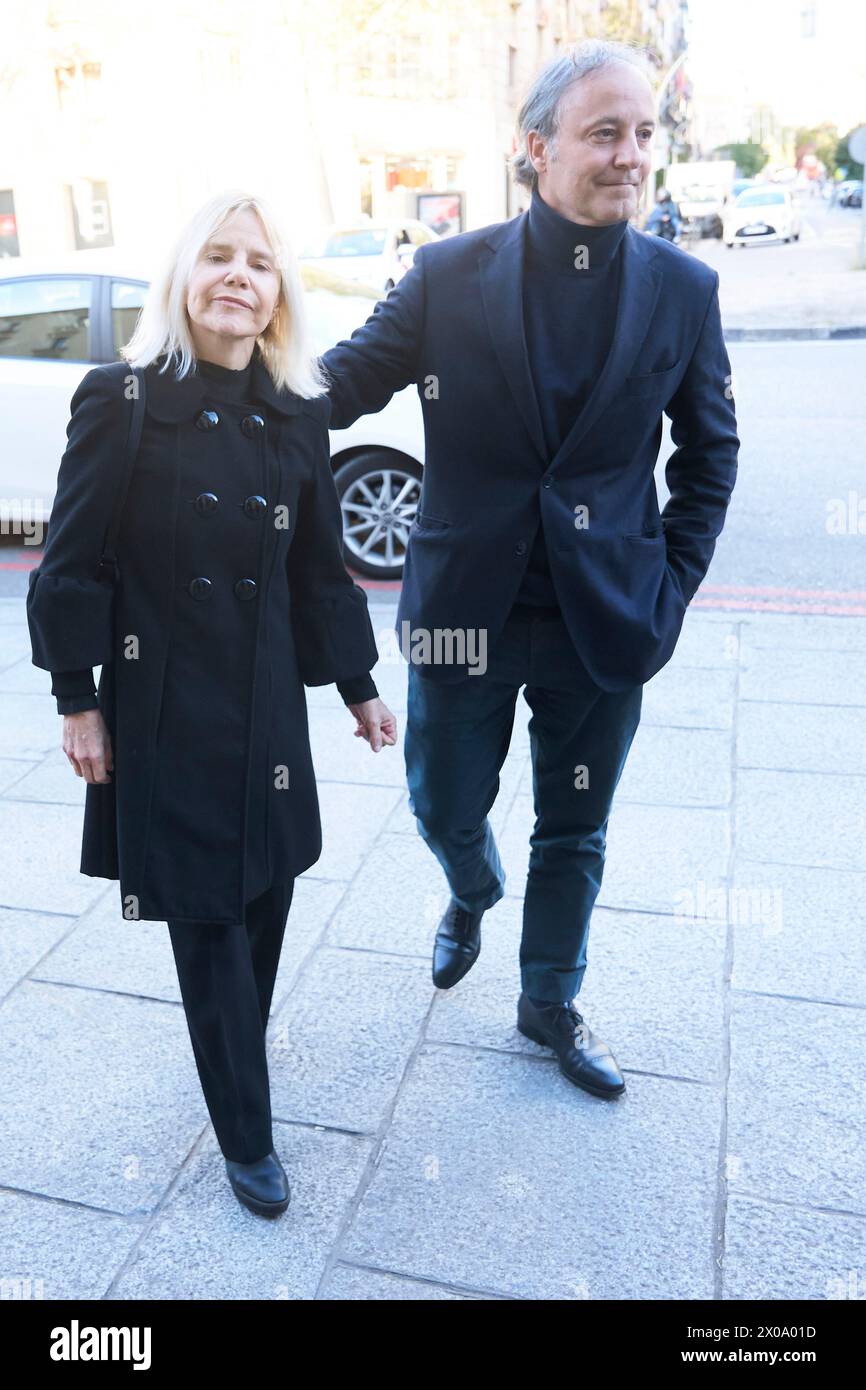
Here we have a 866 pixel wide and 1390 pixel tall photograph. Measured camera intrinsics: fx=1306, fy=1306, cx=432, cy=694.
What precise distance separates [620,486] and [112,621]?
99 cm

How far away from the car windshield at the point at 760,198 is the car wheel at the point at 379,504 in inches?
1307

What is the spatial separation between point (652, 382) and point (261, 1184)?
1.65m

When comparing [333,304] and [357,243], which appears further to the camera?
[357,243]

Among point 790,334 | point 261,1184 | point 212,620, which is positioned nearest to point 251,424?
point 212,620

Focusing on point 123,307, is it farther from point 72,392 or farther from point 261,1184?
point 261,1184

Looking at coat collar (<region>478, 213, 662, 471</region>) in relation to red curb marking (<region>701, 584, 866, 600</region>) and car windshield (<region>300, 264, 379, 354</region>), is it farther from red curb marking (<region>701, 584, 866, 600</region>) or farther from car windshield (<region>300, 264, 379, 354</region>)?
car windshield (<region>300, 264, 379, 354</region>)

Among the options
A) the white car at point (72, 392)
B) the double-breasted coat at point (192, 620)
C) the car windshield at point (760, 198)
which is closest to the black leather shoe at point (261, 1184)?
the double-breasted coat at point (192, 620)

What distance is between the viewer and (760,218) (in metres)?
35.8

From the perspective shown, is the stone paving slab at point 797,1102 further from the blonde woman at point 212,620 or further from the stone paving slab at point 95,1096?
the stone paving slab at point 95,1096

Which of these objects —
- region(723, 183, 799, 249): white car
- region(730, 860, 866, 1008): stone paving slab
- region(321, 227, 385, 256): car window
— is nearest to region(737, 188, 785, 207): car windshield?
region(723, 183, 799, 249): white car

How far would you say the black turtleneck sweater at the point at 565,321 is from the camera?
7.98 ft

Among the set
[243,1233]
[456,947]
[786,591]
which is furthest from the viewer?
[786,591]
